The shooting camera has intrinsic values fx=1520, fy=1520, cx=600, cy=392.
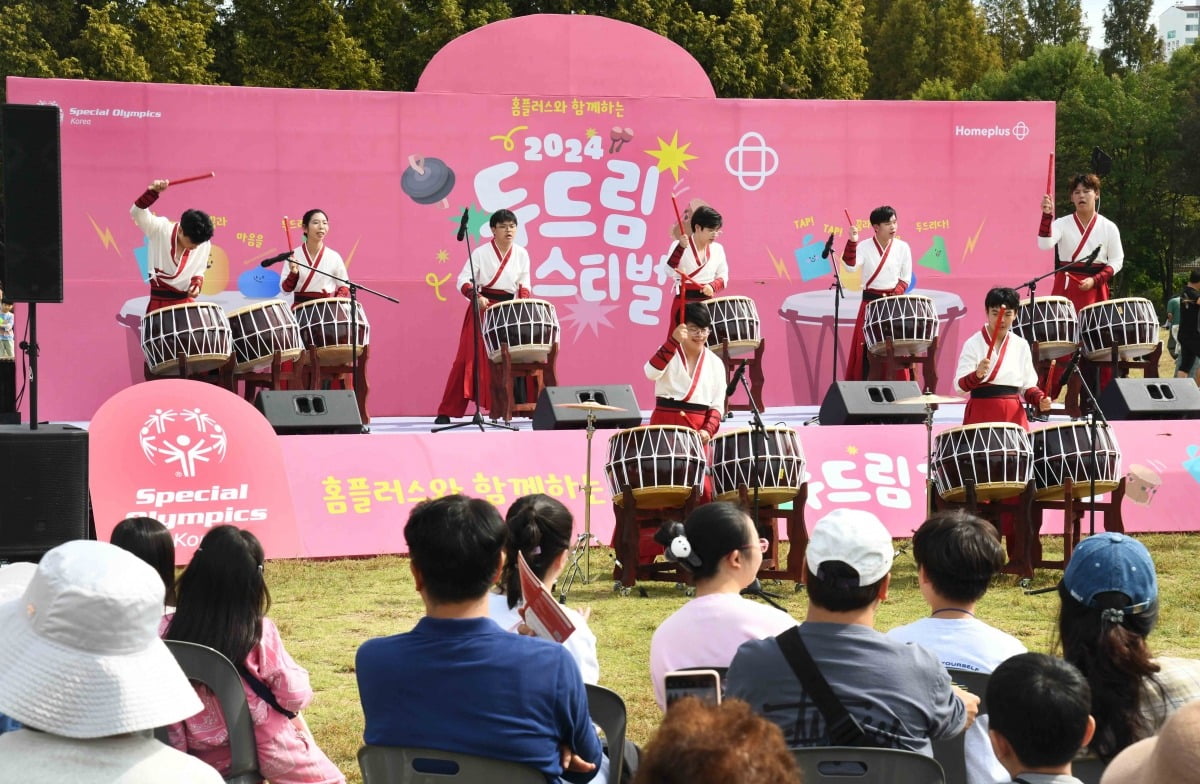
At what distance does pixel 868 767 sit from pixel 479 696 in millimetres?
646

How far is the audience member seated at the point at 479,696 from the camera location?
253 cm

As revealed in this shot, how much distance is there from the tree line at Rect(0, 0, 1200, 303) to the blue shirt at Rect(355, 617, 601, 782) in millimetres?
18782

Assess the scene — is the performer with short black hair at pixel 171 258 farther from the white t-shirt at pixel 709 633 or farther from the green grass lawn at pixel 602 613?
the white t-shirt at pixel 709 633

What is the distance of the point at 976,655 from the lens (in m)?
3.07

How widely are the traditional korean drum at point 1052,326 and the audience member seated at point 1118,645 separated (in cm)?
698

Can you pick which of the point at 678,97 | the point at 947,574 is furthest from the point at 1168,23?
the point at 947,574

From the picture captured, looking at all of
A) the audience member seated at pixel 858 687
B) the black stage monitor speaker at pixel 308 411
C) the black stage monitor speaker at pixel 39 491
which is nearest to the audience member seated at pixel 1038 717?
the audience member seated at pixel 858 687

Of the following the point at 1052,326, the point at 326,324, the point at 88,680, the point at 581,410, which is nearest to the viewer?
the point at 88,680

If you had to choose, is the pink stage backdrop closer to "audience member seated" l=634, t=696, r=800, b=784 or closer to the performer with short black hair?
the performer with short black hair

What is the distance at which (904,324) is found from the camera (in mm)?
9844

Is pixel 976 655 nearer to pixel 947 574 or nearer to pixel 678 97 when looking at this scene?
pixel 947 574

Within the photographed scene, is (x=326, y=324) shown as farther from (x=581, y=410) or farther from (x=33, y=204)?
(x=33, y=204)

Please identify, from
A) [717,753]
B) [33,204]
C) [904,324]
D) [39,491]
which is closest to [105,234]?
[33,204]

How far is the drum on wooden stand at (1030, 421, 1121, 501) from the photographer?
23.5ft
